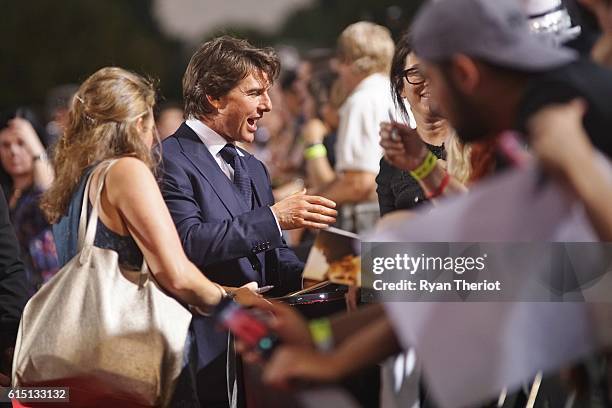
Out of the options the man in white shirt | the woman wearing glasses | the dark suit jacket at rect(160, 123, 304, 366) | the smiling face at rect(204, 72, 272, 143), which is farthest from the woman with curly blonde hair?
the man in white shirt

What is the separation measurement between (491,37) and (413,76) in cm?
182

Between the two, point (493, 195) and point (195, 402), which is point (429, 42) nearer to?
point (493, 195)

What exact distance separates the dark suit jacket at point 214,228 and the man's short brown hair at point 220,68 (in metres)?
0.12

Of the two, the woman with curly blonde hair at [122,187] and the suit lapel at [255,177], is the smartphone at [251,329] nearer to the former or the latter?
the woman with curly blonde hair at [122,187]

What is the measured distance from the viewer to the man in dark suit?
173 inches

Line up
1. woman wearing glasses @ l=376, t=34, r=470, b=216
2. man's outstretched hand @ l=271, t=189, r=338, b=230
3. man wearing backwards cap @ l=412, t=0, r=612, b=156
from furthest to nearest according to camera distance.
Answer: man's outstretched hand @ l=271, t=189, r=338, b=230
woman wearing glasses @ l=376, t=34, r=470, b=216
man wearing backwards cap @ l=412, t=0, r=612, b=156

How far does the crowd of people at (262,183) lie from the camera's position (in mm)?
2795

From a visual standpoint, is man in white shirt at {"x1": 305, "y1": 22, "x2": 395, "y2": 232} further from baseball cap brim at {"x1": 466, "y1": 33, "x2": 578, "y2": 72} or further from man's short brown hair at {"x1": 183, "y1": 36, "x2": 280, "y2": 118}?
baseball cap brim at {"x1": 466, "y1": 33, "x2": 578, "y2": 72}

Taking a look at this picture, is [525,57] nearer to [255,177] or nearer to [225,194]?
[225,194]

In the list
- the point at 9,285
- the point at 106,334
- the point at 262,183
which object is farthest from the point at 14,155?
the point at 106,334

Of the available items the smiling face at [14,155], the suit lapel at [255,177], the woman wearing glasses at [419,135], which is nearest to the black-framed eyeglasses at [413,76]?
the woman wearing glasses at [419,135]

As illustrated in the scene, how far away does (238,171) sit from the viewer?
476cm

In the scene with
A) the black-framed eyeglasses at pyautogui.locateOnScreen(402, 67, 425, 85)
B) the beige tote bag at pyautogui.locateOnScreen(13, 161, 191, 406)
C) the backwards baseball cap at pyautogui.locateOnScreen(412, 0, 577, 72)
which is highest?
the black-framed eyeglasses at pyautogui.locateOnScreen(402, 67, 425, 85)

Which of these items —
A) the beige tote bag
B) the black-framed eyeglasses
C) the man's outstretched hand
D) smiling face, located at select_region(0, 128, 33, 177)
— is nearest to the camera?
the beige tote bag
